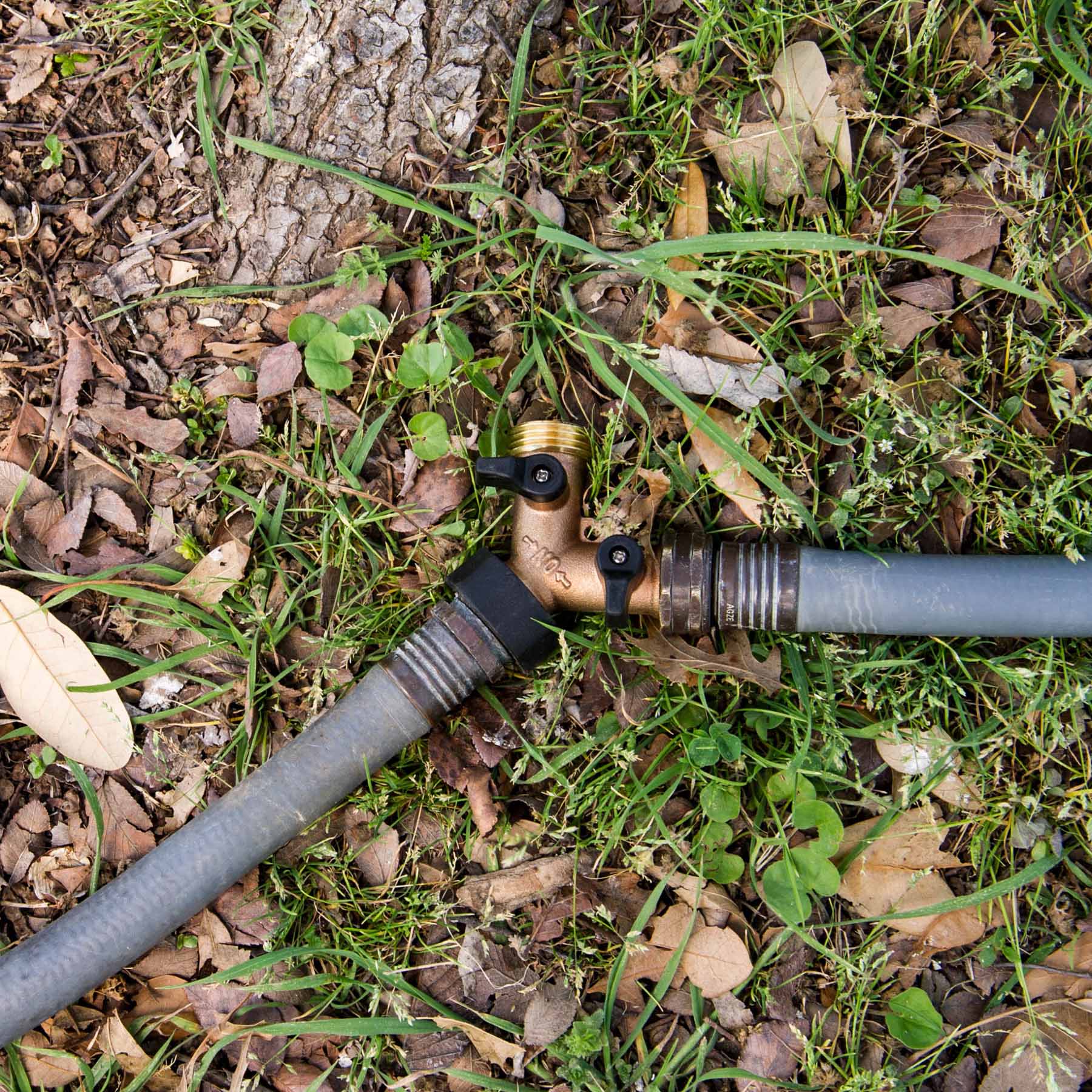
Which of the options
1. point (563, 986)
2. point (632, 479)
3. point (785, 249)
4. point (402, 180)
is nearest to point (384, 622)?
point (632, 479)

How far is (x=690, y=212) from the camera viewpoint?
282 centimetres

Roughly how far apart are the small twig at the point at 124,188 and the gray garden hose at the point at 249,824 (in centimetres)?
163

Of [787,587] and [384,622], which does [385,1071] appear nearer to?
[384,622]

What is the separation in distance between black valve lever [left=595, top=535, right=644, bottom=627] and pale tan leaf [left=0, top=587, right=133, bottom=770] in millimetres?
1454

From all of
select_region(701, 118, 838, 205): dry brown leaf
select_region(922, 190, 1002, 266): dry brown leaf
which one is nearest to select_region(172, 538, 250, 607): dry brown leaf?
select_region(701, 118, 838, 205): dry brown leaf

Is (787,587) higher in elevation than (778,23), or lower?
lower

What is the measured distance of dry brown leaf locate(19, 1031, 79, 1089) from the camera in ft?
8.81

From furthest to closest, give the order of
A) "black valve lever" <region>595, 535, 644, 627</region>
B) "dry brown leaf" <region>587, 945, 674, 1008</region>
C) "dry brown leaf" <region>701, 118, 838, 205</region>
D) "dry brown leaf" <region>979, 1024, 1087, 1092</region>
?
1. "dry brown leaf" <region>701, 118, 838, 205</region>
2. "dry brown leaf" <region>587, 945, 674, 1008</region>
3. "dry brown leaf" <region>979, 1024, 1087, 1092</region>
4. "black valve lever" <region>595, 535, 644, 627</region>

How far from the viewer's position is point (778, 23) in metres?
2.75

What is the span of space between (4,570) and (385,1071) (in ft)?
5.95

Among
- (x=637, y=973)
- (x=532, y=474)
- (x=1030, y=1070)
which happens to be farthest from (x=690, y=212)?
(x=1030, y=1070)

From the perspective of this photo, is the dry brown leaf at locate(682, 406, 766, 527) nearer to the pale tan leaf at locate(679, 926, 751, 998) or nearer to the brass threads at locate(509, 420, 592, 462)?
the brass threads at locate(509, 420, 592, 462)

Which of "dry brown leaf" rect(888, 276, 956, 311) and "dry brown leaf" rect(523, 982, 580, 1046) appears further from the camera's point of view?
"dry brown leaf" rect(888, 276, 956, 311)

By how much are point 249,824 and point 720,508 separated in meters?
1.55
